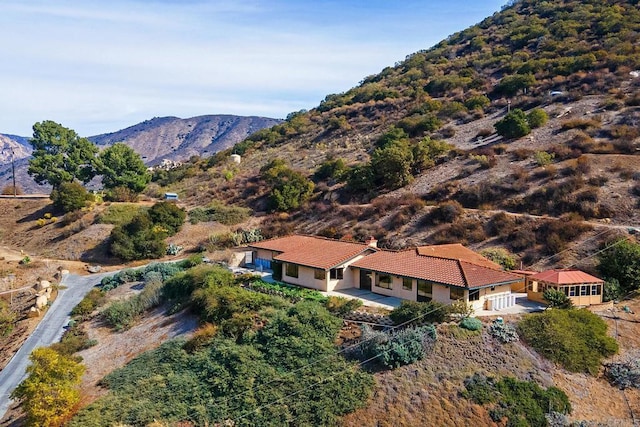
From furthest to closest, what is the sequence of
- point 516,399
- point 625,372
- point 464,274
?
point 464,274 < point 625,372 < point 516,399

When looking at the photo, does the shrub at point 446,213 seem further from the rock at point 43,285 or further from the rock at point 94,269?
the rock at point 43,285

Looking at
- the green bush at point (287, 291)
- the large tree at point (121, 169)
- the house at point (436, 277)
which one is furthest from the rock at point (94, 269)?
the house at point (436, 277)

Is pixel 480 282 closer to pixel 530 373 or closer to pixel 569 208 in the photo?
pixel 530 373

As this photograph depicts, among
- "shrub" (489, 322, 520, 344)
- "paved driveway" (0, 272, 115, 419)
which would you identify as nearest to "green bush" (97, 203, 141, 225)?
"paved driveway" (0, 272, 115, 419)

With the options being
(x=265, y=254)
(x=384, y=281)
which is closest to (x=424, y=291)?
(x=384, y=281)

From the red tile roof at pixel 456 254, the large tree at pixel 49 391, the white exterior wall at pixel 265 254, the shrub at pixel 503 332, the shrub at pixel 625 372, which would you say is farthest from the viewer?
the white exterior wall at pixel 265 254

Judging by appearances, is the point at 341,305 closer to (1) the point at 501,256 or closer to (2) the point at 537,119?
(1) the point at 501,256
